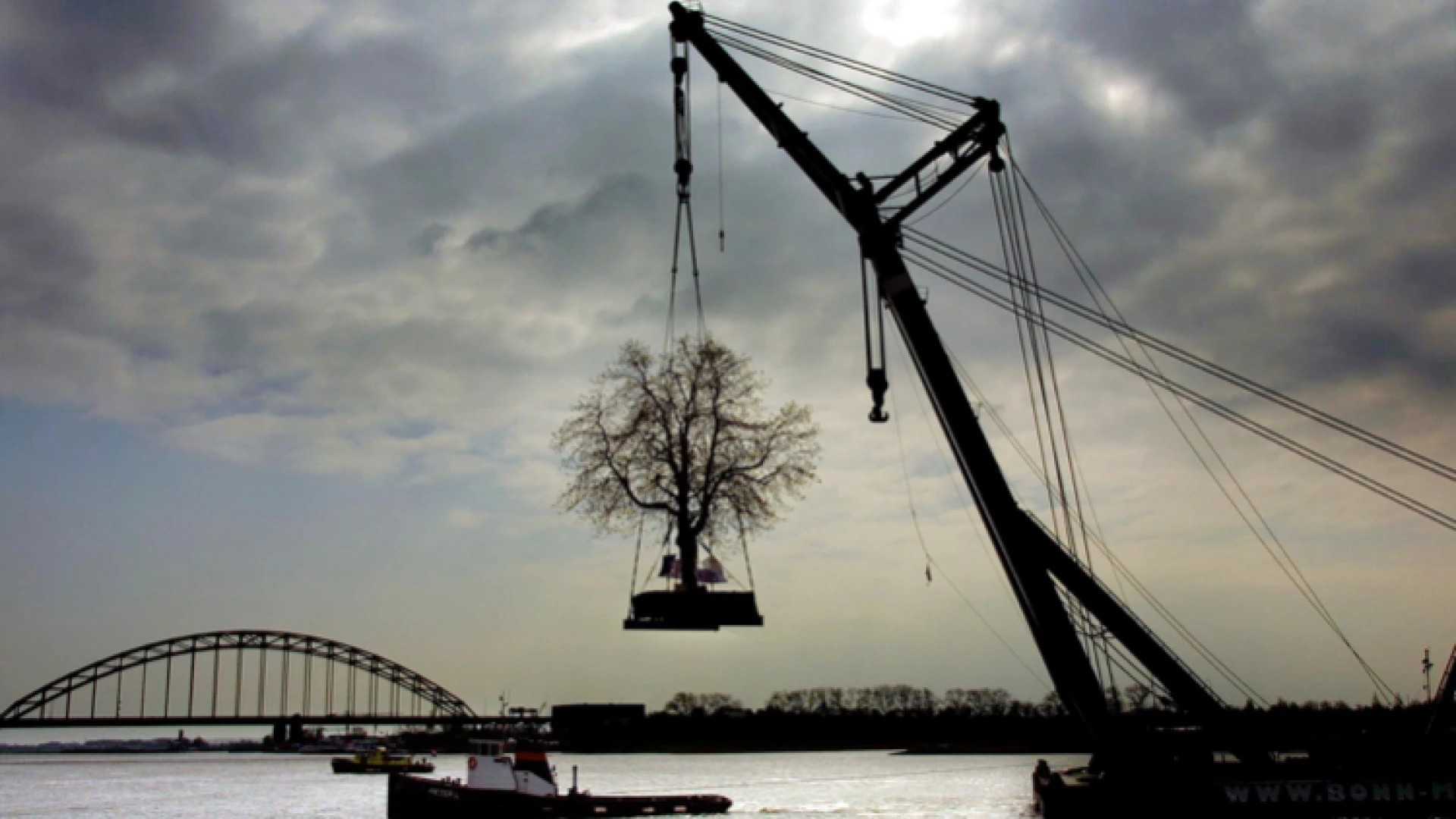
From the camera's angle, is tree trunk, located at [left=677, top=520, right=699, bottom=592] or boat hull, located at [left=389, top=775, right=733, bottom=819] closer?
tree trunk, located at [left=677, top=520, right=699, bottom=592]

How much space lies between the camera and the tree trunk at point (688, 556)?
108ft

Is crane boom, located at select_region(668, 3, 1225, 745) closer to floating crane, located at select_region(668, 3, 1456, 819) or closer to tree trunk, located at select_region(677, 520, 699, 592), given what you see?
floating crane, located at select_region(668, 3, 1456, 819)

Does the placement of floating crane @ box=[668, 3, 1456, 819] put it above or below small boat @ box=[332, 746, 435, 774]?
above

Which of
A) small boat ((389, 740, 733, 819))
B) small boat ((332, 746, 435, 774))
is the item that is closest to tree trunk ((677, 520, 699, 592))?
small boat ((389, 740, 733, 819))

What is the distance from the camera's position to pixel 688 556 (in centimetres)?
3431

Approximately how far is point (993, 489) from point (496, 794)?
26.5 metres

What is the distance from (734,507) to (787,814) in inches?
964

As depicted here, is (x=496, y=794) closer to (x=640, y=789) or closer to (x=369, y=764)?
(x=640, y=789)

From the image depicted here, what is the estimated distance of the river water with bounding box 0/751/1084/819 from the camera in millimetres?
65062

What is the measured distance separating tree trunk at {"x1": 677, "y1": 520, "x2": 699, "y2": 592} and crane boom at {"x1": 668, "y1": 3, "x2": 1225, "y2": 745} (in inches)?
314

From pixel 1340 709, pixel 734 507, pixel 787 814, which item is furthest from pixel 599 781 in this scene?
pixel 1340 709

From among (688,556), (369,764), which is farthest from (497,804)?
(369,764)

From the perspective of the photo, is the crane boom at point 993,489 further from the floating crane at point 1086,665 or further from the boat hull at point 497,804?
the boat hull at point 497,804

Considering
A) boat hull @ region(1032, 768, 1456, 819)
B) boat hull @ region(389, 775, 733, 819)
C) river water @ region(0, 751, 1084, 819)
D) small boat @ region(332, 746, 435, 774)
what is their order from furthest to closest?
small boat @ region(332, 746, 435, 774) → river water @ region(0, 751, 1084, 819) → boat hull @ region(389, 775, 733, 819) → boat hull @ region(1032, 768, 1456, 819)
